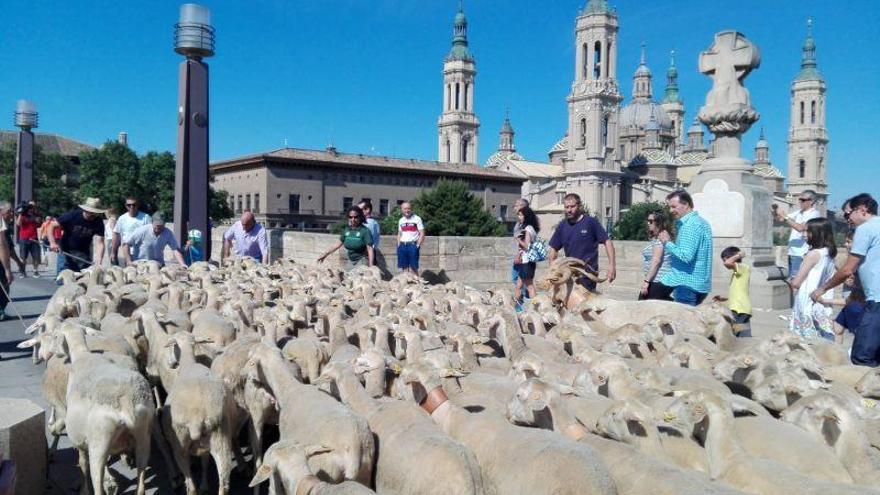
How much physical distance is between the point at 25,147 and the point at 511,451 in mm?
24409

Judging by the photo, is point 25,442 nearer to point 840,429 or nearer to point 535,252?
point 840,429

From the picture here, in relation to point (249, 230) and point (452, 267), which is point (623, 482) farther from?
point (452, 267)

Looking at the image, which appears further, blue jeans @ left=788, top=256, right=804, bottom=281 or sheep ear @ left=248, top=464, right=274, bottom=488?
blue jeans @ left=788, top=256, right=804, bottom=281

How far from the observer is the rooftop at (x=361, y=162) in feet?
264

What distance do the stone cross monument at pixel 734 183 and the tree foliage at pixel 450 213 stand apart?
53.4 m

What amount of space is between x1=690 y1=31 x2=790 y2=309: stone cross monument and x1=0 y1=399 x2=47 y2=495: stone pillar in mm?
9070

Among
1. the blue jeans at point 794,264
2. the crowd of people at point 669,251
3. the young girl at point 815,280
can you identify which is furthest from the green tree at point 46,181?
the young girl at point 815,280

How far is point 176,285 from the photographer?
785 centimetres

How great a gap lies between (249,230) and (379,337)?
20.5ft

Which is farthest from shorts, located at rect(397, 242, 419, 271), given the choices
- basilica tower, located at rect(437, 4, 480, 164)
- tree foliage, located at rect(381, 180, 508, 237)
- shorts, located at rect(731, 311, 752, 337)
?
basilica tower, located at rect(437, 4, 480, 164)

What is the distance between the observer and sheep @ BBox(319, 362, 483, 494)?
10.7 ft

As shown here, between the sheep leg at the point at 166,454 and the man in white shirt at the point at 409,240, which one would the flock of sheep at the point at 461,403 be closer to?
the sheep leg at the point at 166,454

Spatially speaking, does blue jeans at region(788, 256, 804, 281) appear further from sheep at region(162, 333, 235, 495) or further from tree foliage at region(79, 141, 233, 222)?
tree foliage at region(79, 141, 233, 222)

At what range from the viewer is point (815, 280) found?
7043 millimetres
